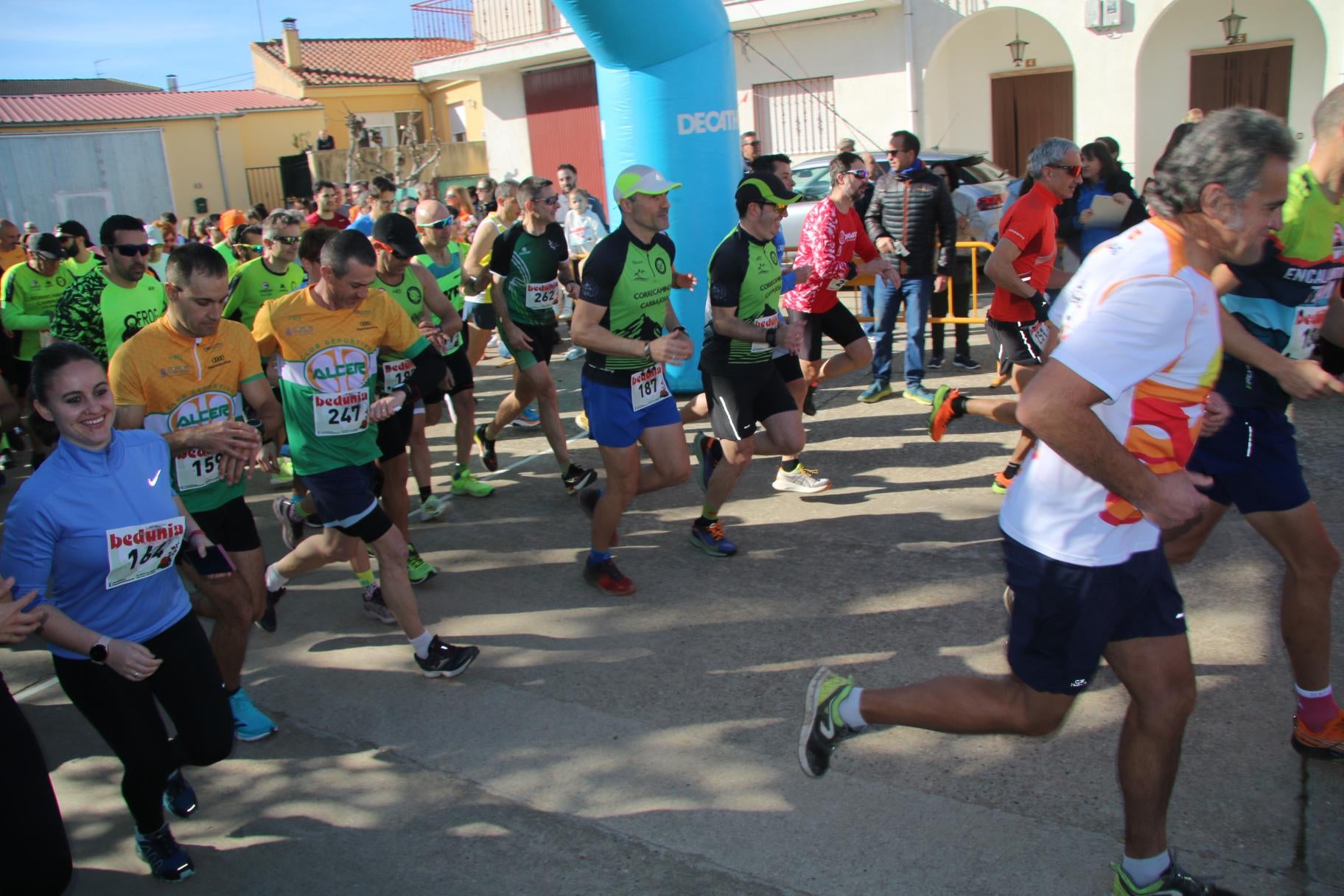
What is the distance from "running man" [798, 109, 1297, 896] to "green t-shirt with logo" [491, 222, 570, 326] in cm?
488

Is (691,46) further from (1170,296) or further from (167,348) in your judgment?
(1170,296)

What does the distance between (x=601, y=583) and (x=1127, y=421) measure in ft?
10.6

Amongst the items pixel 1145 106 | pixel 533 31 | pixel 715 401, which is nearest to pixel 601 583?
pixel 715 401

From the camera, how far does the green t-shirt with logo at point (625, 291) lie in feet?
16.4

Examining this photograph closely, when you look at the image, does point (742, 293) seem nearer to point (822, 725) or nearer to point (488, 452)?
point (488, 452)

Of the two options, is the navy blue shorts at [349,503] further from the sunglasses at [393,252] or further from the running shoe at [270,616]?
the sunglasses at [393,252]

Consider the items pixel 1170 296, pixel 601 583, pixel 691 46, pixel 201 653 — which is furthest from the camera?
pixel 691 46

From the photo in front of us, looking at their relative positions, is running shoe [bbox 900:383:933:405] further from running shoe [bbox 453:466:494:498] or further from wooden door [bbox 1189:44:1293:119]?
wooden door [bbox 1189:44:1293:119]

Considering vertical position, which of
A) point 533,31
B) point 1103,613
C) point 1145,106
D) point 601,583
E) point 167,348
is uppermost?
point 533,31

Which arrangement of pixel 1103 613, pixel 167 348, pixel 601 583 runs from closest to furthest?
pixel 1103 613 < pixel 167 348 < pixel 601 583

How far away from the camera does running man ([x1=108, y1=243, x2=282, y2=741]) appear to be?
3.84 meters

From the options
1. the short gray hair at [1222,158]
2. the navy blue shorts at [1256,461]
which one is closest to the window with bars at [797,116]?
the navy blue shorts at [1256,461]

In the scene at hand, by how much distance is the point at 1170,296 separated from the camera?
234 cm

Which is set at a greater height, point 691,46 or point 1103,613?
A: point 691,46
